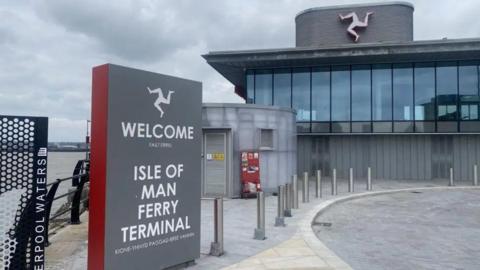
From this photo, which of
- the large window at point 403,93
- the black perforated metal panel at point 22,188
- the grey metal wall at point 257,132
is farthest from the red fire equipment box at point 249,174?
the large window at point 403,93

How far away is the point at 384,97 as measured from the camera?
76.3ft

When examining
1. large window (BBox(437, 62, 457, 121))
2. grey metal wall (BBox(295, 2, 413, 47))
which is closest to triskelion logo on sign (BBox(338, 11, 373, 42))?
grey metal wall (BBox(295, 2, 413, 47))

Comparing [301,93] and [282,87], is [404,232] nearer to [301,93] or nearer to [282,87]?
[301,93]

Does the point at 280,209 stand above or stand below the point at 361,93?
below

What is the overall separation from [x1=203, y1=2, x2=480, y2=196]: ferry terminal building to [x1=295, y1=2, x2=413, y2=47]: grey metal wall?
115 inches

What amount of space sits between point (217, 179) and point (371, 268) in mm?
8160

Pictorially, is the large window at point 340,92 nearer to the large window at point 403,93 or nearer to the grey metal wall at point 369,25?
the large window at point 403,93

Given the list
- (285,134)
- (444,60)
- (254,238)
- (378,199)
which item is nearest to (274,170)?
(285,134)

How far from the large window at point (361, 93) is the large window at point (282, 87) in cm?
394

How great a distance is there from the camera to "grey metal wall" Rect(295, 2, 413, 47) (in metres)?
25.8

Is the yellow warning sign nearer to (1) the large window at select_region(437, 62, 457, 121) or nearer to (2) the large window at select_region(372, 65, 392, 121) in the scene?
(2) the large window at select_region(372, 65, 392, 121)

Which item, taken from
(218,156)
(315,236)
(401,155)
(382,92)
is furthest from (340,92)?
(315,236)

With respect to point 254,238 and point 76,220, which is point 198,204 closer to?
point 254,238

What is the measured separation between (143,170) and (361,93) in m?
20.3
